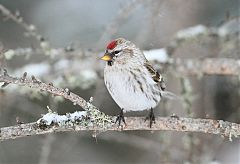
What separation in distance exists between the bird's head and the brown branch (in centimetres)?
42

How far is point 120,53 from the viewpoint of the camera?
129 inches

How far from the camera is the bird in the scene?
3164 millimetres

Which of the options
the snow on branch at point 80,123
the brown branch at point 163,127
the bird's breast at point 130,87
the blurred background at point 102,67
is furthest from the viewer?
the blurred background at point 102,67

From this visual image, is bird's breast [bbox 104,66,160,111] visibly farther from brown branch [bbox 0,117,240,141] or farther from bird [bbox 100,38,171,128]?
brown branch [bbox 0,117,240,141]

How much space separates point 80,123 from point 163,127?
606mm

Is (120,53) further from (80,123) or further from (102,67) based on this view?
(102,67)

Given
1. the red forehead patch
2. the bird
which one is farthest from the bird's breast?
the red forehead patch

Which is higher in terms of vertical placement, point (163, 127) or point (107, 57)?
point (107, 57)

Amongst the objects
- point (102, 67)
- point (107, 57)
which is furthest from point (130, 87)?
point (102, 67)

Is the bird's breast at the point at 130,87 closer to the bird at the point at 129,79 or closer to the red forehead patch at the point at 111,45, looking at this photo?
the bird at the point at 129,79

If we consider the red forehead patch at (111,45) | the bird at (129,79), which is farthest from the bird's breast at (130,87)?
the red forehead patch at (111,45)

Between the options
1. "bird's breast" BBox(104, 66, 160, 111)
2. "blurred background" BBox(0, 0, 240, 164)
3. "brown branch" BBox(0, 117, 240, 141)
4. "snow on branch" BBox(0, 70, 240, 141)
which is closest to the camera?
"snow on branch" BBox(0, 70, 240, 141)

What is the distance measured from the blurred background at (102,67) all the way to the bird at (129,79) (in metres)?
0.17

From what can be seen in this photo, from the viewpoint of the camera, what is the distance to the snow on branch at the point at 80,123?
249 cm
